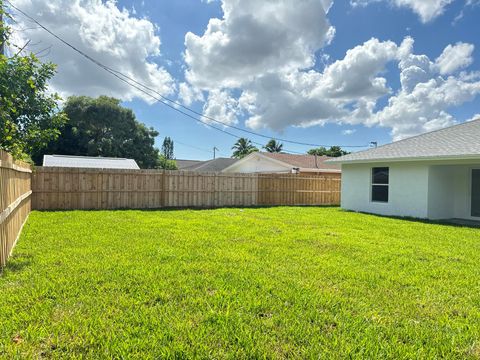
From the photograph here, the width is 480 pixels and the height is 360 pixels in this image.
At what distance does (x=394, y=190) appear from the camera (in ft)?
41.8

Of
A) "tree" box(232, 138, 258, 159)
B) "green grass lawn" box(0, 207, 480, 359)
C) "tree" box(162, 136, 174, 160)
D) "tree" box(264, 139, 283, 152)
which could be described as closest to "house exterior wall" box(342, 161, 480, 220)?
"green grass lawn" box(0, 207, 480, 359)

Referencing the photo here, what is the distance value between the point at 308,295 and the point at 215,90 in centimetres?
1969

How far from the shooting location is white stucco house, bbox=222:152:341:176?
2172 cm

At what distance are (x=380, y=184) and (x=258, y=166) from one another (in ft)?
42.0

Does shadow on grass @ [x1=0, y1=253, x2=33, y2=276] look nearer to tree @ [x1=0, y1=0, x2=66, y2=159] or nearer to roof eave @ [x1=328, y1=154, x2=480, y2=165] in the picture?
tree @ [x1=0, y1=0, x2=66, y2=159]

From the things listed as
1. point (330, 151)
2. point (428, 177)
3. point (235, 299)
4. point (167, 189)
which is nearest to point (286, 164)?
point (167, 189)

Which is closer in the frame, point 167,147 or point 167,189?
point 167,189

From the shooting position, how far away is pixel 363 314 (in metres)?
3.13

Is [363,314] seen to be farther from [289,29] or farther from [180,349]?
[289,29]

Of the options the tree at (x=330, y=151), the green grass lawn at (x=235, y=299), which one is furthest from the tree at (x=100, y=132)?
the tree at (x=330, y=151)

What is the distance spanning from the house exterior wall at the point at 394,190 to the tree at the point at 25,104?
11.8 metres

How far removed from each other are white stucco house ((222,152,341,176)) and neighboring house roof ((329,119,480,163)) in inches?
264

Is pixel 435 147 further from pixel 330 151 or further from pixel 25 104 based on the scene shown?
pixel 330 151

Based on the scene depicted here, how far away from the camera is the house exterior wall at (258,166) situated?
→ 75.9 ft
